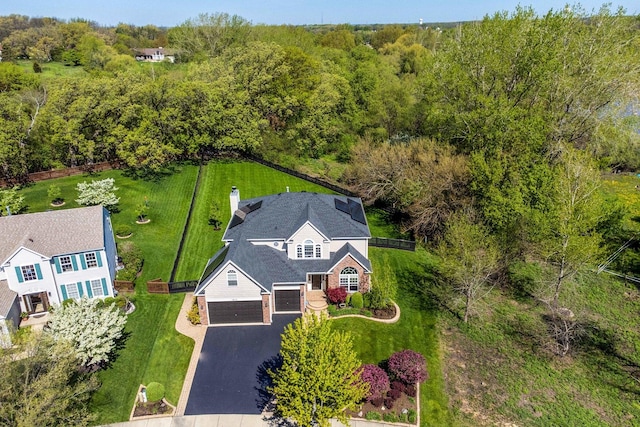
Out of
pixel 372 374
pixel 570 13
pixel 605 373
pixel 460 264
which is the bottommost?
pixel 605 373

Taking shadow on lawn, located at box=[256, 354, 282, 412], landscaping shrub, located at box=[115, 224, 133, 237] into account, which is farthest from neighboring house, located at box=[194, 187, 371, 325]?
landscaping shrub, located at box=[115, 224, 133, 237]

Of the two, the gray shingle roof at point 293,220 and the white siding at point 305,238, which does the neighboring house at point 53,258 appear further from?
the white siding at point 305,238

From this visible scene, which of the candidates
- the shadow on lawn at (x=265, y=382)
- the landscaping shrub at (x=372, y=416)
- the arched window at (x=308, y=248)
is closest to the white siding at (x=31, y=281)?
the shadow on lawn at (x=265, y=382)

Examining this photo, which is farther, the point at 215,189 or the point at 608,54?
the point at 215,189

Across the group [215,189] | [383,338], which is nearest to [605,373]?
[383,338]

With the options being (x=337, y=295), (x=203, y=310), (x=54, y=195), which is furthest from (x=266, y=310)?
(x=54, y=195)

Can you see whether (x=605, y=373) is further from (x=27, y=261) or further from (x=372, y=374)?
(x=27, y=261)

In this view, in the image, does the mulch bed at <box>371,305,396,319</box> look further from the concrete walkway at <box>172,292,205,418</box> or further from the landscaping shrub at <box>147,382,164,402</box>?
the landscaping shrub at <box>147,382,164,402</box>
